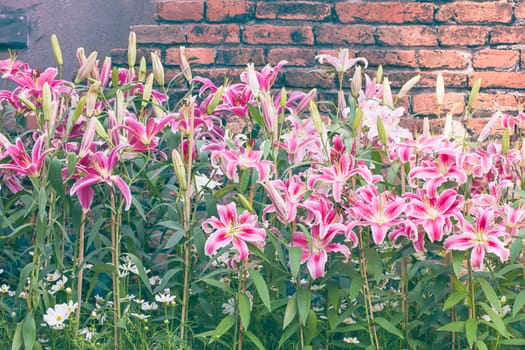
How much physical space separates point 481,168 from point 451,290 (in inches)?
12.2

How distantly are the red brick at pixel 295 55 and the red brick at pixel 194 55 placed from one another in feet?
0.71

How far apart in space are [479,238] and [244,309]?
55 centimetres

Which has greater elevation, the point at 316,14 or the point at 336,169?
the point at 316,14

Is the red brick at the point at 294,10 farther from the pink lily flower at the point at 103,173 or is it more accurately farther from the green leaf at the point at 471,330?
the green leaf at the point at 471,330

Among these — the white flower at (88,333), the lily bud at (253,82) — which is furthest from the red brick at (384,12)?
the white flower at (88,333)

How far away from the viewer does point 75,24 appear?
2992 mm

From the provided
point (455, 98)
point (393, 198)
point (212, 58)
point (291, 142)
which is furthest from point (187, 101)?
point (455, 98)

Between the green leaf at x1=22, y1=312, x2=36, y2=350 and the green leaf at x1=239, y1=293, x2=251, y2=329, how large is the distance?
51 centimetres

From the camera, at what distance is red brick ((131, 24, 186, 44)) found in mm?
2736

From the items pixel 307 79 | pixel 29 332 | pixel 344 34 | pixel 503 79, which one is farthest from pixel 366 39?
pixel 29 332

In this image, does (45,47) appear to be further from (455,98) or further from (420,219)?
(420,219)

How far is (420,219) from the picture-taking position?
170cm

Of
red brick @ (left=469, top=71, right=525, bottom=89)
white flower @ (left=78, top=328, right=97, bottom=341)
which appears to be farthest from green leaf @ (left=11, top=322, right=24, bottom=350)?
red brick @ (left=469, top=71, right=525, bottom=89)

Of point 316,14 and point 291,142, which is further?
point 316,14
